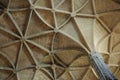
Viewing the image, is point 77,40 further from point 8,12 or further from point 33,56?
point 8,12

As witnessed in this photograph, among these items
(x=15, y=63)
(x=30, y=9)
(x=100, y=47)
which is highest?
(x=30, y=9)

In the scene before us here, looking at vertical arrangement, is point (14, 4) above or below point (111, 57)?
above

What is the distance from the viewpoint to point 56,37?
1891 centimetres

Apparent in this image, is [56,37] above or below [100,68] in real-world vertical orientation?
above

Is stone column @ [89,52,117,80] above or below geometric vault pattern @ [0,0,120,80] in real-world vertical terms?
below

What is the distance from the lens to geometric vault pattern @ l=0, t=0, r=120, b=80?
59.2 feet

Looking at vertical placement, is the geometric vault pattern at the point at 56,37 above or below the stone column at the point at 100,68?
above

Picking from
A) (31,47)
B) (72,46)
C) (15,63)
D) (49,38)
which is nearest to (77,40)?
(72,46)

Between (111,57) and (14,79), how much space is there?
687cm

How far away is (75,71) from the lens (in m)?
20.0

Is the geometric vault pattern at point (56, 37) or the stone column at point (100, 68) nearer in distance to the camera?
the stone column at point (100, 68)

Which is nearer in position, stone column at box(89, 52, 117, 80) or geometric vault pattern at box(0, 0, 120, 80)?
stone column at box(89, 52, 117, 80)

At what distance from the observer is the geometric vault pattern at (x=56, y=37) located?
18.0 meters

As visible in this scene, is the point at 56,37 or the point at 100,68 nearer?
the point at 100,68
